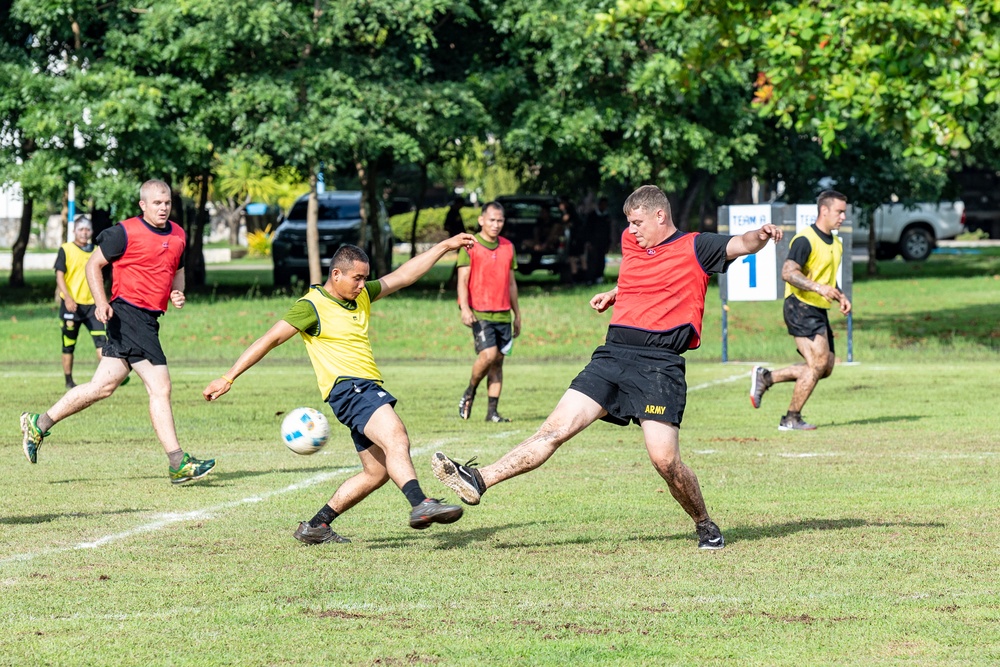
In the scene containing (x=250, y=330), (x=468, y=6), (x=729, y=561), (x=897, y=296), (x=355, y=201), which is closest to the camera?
(x=729, y=561)

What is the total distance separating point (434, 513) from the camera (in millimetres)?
7531

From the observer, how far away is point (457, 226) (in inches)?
1373

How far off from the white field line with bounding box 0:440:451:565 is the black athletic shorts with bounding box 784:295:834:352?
424 centimetres

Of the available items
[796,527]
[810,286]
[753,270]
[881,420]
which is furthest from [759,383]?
[753,270]

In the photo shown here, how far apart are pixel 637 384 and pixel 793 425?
240 inches

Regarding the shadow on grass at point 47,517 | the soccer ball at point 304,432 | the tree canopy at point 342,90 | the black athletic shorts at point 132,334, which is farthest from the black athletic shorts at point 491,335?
the tree canopy at point 342,90

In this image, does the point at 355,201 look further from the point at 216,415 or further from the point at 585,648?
the point at 585,648

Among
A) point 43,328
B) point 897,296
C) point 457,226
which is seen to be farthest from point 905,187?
point 43,328

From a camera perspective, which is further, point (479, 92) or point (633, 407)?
point (479, 92)

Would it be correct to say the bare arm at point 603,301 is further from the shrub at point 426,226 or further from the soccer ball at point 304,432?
the shrub at point 426,226

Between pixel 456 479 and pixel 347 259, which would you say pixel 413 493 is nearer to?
pixel 456 479

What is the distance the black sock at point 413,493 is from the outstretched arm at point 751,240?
1951 millimetres

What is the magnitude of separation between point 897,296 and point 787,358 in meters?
11.3

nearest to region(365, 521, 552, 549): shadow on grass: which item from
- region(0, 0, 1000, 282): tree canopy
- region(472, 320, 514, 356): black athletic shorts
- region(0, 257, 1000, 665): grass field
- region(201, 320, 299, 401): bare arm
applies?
region(0, 257, 1000, 665): grass field
